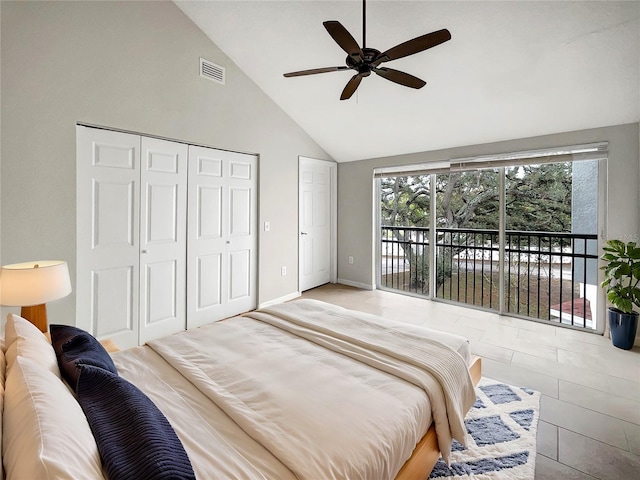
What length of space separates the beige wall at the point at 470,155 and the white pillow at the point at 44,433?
14.0ft

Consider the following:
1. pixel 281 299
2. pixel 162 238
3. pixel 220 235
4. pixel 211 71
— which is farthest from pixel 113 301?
pixel 211 71

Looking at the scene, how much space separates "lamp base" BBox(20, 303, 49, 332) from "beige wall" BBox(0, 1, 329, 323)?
611 millimetres

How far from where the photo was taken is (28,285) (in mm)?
1737

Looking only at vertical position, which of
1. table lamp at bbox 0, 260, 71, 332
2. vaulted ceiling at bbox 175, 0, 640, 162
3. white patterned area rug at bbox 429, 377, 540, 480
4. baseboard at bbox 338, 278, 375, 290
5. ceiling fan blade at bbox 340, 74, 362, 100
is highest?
vaulted ceiling at bbox 175, 0, 640, 162

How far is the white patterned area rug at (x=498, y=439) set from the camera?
60.2 inches

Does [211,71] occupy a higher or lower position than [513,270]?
higher

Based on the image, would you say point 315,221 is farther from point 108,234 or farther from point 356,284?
Answer: point 108,234

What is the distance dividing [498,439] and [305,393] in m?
1.27

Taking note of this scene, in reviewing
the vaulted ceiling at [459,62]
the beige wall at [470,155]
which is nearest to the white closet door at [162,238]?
the vaulted ceiling at [459,62]

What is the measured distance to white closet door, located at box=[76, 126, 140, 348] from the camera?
256 cm

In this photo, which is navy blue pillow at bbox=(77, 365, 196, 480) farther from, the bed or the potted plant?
the potted plant

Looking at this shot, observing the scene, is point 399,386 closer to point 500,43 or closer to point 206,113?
point 500,43

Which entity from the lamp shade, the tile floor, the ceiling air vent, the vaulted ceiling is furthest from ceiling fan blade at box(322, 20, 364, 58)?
the tile floor

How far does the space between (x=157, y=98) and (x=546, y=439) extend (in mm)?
3902
